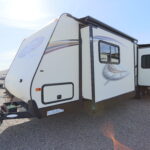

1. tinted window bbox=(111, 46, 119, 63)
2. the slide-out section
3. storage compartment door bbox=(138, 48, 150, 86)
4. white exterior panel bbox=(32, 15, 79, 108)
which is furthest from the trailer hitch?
storage compartment door bbox=(138, 48, 150, 86)

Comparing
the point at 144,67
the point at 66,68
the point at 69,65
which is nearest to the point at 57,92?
the point at 66,68

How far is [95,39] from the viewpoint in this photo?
11.9 ft

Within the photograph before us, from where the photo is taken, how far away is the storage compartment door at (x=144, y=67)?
263 inches

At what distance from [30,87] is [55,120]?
186 centimetres

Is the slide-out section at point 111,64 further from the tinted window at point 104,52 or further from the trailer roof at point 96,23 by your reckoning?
the trailer roof at point 96,23

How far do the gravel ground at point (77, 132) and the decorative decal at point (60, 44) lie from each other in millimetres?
1638

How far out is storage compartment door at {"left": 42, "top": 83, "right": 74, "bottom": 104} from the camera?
2971mm

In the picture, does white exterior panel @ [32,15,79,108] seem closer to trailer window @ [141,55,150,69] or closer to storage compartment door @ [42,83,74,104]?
storage compartment door @ [42,83,74,104]

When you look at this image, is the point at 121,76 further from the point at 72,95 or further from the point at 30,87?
the point at 30,87

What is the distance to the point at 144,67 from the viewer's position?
22.3 ft

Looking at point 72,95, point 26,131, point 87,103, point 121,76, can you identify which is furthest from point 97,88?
point 26,131

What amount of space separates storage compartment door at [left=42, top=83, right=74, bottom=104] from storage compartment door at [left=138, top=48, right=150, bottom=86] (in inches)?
189

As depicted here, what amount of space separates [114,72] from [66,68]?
70.7 inches

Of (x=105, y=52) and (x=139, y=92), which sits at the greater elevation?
(x=105, y=52)
